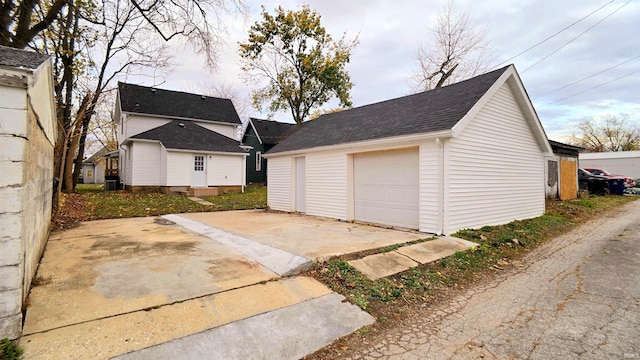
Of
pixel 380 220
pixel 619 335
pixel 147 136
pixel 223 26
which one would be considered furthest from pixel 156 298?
pixel 147 136

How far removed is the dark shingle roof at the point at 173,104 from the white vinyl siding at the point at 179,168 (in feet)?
17.6

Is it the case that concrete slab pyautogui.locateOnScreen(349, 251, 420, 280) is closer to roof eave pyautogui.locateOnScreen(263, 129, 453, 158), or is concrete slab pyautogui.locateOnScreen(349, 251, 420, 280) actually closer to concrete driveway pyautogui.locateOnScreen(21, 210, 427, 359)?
concrete driveway pyautogui.locateOnScreen(21, 210, 427, 359)

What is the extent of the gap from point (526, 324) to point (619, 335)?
0.81 m

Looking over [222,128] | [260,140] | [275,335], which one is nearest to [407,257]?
[275,335]

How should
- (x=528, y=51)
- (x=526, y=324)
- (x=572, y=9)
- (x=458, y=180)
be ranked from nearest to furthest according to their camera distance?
(x=526, y=324) < (x=458, y=180) < (x=572, y=9) < (x=528, y=51)

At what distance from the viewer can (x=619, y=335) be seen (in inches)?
115

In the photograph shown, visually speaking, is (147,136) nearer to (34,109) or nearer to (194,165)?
(194,165)

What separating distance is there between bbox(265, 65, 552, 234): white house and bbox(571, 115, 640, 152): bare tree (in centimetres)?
4201

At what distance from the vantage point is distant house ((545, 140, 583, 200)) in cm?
1423

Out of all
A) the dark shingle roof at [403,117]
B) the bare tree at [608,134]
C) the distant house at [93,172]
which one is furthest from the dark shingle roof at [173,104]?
the bare tree at [608,134]

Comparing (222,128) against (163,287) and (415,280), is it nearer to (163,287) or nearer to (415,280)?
(163,287)

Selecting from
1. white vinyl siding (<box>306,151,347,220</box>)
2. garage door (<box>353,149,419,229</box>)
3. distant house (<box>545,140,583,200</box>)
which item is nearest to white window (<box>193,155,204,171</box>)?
white vinyl siding (<box>306,151,347,220</box>)

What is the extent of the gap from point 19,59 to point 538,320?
5.94 meters

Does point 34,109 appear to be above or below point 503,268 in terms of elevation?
above
